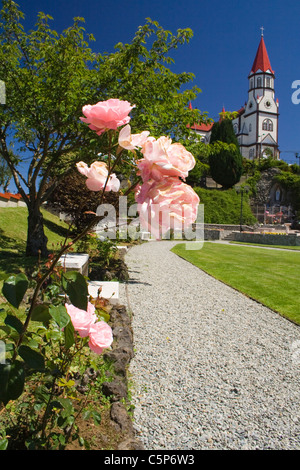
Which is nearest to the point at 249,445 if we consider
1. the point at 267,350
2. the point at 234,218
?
the point at 267,350

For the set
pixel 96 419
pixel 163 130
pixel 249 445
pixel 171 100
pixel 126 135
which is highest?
pixel 171 100

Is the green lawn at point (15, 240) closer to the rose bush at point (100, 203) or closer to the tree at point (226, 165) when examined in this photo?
the rose bush at point (100, 203)

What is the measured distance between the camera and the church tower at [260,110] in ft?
181

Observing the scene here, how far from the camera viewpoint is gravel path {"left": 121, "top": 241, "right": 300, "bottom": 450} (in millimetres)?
2322

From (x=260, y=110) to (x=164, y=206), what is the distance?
62.3 meters

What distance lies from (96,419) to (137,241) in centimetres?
1456

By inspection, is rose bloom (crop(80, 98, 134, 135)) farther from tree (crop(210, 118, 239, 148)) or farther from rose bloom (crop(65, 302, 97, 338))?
tree (crop(210, 118, 239, 148))

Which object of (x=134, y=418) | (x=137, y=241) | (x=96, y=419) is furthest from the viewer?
(x=137, y=241)

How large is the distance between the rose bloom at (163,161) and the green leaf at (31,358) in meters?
0.68

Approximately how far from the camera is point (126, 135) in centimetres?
88

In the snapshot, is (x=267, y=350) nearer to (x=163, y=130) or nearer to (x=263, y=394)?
(x=263, y=394)

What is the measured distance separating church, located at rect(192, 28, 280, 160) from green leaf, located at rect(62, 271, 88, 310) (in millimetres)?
57290

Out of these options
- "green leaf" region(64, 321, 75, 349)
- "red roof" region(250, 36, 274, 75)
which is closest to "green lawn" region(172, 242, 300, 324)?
"green leaf" region(64, 321, 75, 349)

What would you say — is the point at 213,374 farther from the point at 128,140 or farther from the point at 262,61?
the point at 262,61
